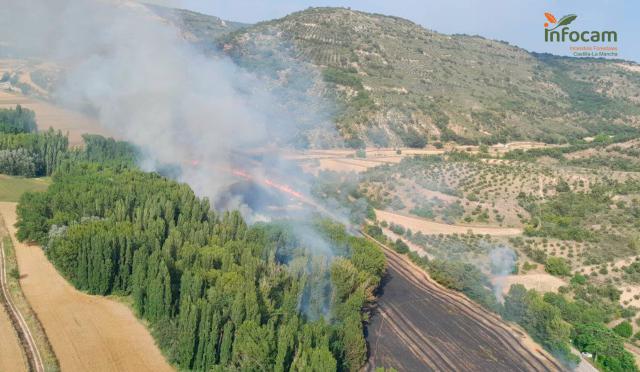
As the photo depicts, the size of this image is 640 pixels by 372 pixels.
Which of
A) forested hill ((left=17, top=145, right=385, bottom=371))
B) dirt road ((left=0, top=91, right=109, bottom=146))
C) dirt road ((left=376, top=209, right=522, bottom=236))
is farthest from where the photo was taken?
dirt road ((left=0, top=91, right=109, bottom=146))

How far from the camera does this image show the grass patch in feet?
165

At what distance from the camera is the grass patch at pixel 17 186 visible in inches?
1977

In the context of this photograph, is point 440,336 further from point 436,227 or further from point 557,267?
point 436,227

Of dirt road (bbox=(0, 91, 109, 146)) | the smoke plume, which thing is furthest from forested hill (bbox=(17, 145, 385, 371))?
dirt road (bbox=(0, 91, 109, 146))

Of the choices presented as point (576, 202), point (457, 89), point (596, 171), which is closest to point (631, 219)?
point (576, 202)

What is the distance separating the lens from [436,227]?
5200 cm

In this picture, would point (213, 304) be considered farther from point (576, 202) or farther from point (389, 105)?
point (389, 105)

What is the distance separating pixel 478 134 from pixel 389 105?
646 inches

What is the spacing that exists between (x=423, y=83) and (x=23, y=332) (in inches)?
3541

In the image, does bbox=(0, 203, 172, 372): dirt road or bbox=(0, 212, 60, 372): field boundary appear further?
bbox=(0, 203, 172, 372): dirt road

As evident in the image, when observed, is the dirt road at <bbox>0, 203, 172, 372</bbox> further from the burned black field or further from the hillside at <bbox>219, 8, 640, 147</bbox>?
the hillside at <bbox>219, 8, 640, 147</bbox>

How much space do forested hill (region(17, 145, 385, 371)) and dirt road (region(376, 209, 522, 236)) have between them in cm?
1399

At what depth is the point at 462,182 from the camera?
200ft

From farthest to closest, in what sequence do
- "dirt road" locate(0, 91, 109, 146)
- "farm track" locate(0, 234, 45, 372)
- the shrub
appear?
"dirt road" locate(0, 91, 109, 146) → the shrub → "farm track" locate(0, 234, 45, 372)
